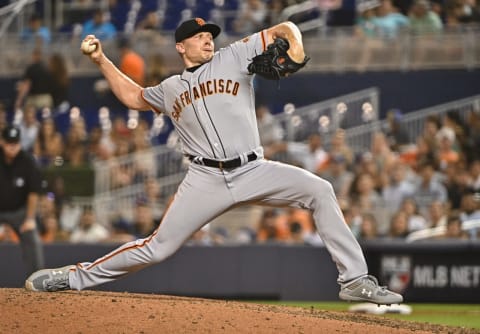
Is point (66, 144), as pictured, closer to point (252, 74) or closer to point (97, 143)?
point (97, 143)

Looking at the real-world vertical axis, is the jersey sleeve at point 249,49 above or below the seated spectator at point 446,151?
above

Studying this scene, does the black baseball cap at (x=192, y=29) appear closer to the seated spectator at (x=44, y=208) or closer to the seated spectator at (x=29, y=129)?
the seated spectator at (x=44, y=208)

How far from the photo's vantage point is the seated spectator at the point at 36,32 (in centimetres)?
1942

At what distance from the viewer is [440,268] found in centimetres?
1356

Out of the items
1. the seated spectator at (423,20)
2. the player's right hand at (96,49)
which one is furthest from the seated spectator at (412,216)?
the player's right hand at (96,49)

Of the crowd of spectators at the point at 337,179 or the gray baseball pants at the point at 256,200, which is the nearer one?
the gray baseball pants at the point at 256,200

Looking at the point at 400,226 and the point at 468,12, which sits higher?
the point at 468,12

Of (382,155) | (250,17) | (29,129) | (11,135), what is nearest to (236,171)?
(11,135)

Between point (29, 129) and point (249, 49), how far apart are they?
33.3ft

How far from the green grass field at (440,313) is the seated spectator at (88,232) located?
2.91 metres

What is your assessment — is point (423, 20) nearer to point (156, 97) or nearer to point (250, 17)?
point (250, 17)

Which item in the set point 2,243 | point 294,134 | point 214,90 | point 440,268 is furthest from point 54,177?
point 214,90

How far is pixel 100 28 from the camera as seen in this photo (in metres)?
19.5

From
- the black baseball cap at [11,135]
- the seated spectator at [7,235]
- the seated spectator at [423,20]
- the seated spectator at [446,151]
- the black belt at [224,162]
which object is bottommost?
the seated spectator at [7,235]
